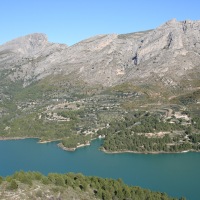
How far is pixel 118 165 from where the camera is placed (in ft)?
415

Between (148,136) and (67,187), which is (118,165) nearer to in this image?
(148,136)

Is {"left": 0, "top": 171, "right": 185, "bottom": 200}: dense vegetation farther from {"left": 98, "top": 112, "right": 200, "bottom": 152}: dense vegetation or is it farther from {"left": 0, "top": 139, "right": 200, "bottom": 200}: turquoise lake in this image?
{"left": 98, "top": 112, "right": 200, "bottom": 152}: dense vegetation

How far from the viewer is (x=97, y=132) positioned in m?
170

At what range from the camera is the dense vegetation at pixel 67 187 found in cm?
6292

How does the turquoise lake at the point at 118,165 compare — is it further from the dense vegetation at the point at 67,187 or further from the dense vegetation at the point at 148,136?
the dense vegetation at the point at 67,187

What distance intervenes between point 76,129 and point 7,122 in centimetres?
3771

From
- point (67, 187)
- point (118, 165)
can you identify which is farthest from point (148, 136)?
point (67, 187)

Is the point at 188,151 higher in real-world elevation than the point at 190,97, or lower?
lower

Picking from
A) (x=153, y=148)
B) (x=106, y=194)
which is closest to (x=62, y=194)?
(x=106, y=194)

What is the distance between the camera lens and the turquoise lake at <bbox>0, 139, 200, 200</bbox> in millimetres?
106500

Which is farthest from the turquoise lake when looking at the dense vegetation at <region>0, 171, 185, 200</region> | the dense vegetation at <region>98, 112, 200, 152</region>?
the dense vegetation at <region>0, 171, 185, 200</region>

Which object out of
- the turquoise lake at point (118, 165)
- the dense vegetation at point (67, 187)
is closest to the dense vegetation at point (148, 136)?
the turquoise lake at point (118, 165)

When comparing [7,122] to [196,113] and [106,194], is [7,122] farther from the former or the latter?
[106,194]

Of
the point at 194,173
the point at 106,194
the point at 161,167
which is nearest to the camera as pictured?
the point at 106,194
